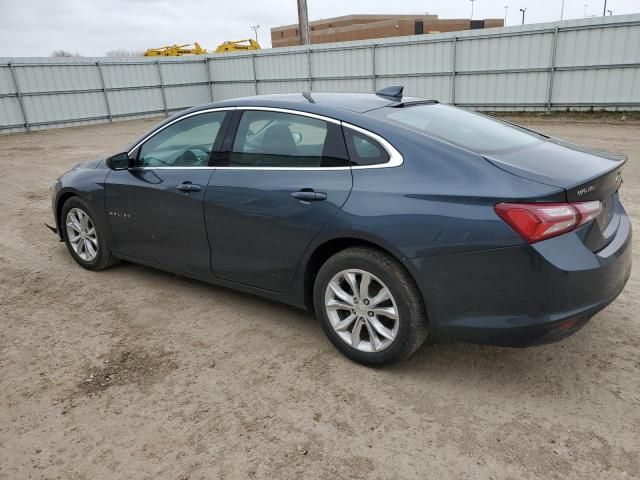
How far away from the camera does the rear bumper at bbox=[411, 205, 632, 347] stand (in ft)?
8.25

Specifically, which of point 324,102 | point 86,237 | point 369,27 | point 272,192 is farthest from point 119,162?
Answer: point 369,27

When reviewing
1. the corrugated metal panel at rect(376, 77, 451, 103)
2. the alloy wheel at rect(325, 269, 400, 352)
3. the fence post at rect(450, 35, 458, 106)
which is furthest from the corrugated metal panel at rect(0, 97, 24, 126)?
the alloy wheel at rect(325, 269, 400, 352)

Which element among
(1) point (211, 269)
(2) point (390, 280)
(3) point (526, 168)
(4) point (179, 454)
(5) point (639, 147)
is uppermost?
(3) point (526, 168)

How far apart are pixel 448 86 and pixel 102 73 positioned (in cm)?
1353

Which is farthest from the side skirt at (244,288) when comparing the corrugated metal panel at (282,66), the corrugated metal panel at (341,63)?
the corrugated metal panel at (282,66)

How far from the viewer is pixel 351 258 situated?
3.01 meters

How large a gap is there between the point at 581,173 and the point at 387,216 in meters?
1.03

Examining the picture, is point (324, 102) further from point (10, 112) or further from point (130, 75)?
point (130, 75)

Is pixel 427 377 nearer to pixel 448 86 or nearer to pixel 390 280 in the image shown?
pixel 390 280

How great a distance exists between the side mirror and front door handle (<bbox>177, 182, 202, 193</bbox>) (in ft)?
2.51

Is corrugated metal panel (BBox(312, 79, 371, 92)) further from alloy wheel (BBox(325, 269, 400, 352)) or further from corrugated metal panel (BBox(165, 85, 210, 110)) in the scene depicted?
alloy wheel (BBox(325, 269, 400, 352))

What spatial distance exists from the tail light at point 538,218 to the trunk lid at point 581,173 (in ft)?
0.24

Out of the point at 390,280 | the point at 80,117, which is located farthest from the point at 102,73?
the point at 390,280

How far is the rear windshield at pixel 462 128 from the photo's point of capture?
3066 mm
